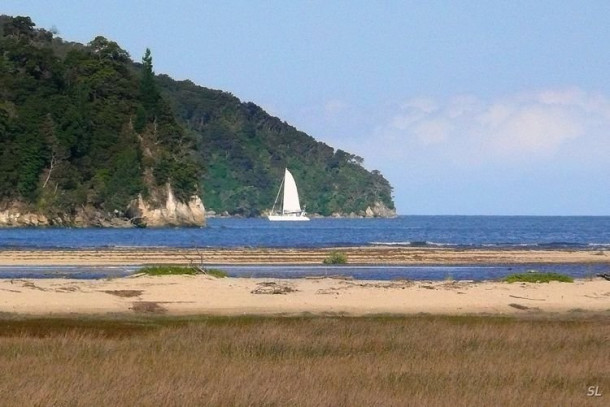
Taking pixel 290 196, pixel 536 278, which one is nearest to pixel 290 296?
pixel 536 278

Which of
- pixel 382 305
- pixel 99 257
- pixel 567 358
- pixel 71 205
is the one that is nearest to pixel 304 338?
pixel 567 358

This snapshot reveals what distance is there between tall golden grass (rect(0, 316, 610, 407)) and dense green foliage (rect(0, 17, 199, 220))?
364 feet

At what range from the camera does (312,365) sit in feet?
56.5

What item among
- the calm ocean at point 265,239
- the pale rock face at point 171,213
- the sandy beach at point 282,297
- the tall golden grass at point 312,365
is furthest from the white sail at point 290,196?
the tall golden grass at point 312,365

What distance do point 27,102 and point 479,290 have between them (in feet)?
373

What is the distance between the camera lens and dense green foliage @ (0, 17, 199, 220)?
133 m

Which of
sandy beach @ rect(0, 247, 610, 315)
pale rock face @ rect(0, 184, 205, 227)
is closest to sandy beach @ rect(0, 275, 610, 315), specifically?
sandy beach @ rect(0, 247, 610, 315)

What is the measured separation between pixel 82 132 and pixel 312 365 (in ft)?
408

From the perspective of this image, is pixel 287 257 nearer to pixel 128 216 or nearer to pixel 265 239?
pixel 265 239

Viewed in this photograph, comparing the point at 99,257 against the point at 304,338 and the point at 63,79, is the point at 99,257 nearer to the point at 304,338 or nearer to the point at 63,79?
the point at 304,338

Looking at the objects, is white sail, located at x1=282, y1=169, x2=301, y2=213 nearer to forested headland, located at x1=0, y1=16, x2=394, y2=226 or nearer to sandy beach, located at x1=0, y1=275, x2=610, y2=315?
forested headland, located at x1=0, y1=16, x2=394, y2=226

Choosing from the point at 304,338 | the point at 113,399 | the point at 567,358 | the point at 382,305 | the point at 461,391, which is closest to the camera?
the point at 113,399

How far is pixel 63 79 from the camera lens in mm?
146875

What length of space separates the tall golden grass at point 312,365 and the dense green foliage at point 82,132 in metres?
111
